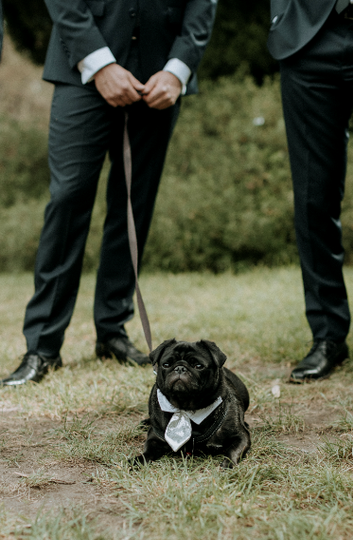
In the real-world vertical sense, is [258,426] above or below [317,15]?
below

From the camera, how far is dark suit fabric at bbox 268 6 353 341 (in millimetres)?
2449

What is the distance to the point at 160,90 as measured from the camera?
2539 mm

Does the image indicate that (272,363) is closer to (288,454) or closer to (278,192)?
(288,454)

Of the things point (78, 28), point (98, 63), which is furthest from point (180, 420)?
point (78, 28)

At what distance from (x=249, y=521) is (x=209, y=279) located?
514cm

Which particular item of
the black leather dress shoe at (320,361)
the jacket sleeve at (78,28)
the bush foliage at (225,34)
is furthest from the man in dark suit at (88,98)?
the bush foliage at (225,34)

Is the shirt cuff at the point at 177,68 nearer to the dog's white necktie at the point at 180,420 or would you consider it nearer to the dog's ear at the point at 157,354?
the dog's ear at the point at 157,354

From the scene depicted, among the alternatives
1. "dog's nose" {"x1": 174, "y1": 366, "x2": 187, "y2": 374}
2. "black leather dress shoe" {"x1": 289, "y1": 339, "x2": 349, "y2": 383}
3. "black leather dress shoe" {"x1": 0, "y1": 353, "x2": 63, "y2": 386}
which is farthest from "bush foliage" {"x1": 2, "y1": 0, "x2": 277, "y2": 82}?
"dog's nose" {"x1": 174, "y1": 366, "x2": 187, "y2": 374}

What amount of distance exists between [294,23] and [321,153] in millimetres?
614

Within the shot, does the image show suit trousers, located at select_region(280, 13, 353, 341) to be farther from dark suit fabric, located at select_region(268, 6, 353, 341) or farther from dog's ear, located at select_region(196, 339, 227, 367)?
dog's ear, located at select_region(196, 339, 227, 367)

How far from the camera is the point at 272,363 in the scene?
2.96 m

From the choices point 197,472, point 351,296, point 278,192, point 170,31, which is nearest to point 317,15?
point 170,31

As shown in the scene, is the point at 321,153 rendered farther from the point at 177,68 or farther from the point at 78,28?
the point at 78,28

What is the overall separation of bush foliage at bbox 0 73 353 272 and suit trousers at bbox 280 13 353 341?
13.2 feet
